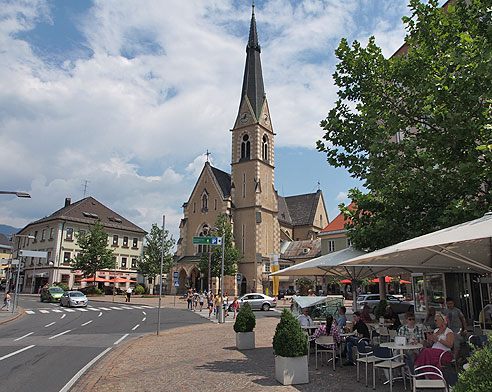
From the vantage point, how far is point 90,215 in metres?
62.9

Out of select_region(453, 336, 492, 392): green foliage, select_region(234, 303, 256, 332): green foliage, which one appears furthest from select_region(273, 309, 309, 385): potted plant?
select_region(453, 336, 492, 392): green foliage

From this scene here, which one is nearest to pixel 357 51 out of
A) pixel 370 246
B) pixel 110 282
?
pixel 370 246

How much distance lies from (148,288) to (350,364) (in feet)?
185

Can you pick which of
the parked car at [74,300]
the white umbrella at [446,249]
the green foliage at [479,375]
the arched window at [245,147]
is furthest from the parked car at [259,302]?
the green foliage at [479,375]

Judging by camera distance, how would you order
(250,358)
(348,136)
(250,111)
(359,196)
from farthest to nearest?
(250,111) < (359,196) < (348,136) < (250,358)

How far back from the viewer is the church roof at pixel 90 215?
197 ft

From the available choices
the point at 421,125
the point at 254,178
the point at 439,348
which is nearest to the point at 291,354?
the point at 439,348

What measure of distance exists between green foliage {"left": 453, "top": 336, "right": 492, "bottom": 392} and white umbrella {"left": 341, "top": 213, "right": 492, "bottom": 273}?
2721mm

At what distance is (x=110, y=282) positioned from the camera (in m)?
57.2

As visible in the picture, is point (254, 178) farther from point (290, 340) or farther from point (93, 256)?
point (290, 340)

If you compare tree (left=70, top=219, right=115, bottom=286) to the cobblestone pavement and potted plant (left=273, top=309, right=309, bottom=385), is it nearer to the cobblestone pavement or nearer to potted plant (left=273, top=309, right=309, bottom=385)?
the cobblestone pavement

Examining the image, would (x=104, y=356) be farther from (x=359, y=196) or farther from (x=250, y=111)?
(x=250, y=111)

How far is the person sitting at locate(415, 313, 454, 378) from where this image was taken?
21.8 feet

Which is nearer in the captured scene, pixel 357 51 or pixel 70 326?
pixel 357 51
